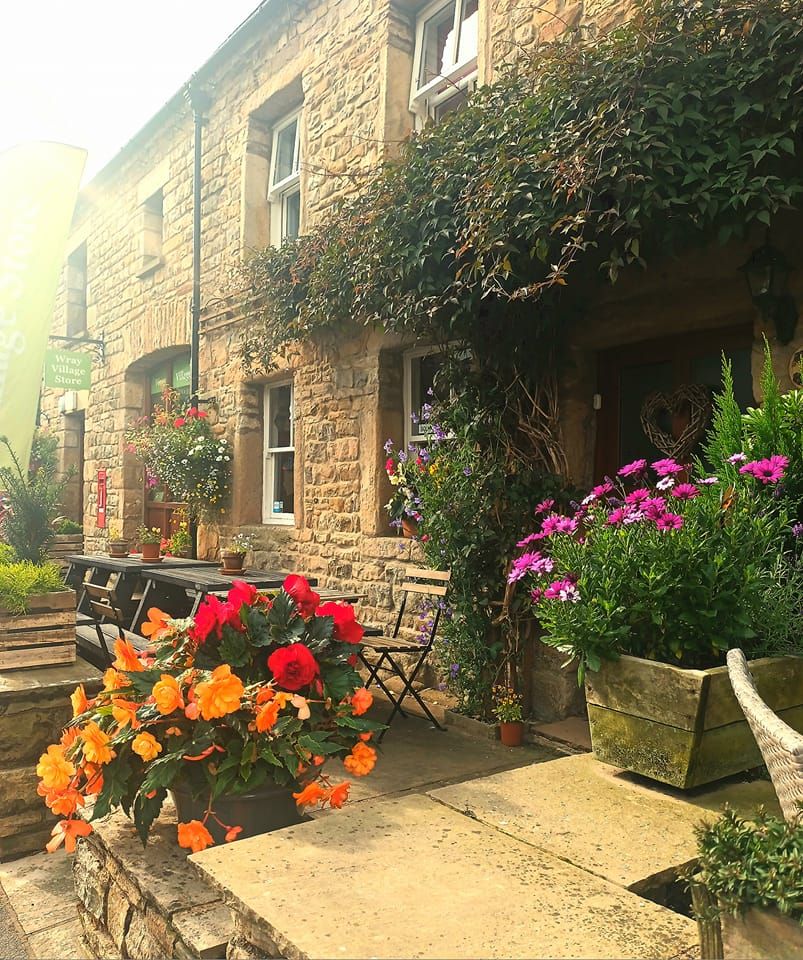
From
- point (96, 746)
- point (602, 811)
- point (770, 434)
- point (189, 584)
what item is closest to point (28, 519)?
point (189, 584)

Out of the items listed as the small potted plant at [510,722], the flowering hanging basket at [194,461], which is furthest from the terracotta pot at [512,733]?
the flowering hanging basket at [194,461]

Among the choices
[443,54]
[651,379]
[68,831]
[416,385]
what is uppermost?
[443,54]

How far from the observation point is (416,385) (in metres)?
6.03

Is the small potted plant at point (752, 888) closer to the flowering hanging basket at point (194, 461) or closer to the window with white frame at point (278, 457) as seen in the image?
the window with white frame at point (278, 457)

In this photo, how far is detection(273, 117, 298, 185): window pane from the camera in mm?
7938

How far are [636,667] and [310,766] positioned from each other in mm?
1128

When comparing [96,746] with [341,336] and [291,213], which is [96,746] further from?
[291,213]

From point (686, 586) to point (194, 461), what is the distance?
243 inches

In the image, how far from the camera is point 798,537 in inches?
119

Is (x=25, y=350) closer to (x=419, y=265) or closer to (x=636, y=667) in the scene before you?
(x=419, y=265)

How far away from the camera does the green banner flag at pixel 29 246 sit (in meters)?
8.52

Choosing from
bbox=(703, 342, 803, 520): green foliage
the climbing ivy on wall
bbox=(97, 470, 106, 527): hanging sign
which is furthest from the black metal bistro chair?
bbox=(97, 470, 106, 527): hanging sign

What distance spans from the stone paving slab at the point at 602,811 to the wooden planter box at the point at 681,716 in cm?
6

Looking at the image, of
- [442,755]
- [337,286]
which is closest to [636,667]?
[442,755]
